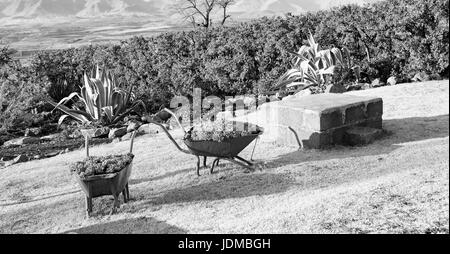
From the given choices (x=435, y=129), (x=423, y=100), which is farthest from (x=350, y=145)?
(x=423, y=100)

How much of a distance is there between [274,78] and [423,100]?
2820mm

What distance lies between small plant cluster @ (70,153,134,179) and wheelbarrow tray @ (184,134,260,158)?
1.95ft

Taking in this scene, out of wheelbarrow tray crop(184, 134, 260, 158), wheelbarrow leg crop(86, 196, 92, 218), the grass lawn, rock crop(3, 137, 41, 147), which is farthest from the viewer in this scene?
rock crop(3, 137, 41, 147)

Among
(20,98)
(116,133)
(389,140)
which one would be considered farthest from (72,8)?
(389,140)

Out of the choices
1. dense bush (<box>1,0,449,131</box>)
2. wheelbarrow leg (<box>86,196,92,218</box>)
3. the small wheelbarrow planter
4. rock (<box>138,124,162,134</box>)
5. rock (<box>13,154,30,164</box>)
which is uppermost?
dense bush (<box>1,0,449,131</box>)

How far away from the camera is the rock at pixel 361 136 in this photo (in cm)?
519

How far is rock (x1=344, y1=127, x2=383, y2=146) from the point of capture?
204 inches

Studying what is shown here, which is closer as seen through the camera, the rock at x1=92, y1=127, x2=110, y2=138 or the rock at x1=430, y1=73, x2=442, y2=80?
the rock at x1=92, y1=127, x2=110, y2=138

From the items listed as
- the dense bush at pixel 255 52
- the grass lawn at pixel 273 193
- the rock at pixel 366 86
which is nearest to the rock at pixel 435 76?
the dense bush at pixel 255 52

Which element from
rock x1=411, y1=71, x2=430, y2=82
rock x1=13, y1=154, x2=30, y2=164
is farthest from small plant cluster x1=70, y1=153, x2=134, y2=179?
rock x1=411, y1=71, x2=430, y2=82

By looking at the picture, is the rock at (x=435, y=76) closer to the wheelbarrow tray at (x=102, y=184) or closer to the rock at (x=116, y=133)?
the rock at (x=116, y=133)

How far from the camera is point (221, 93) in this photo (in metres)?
9.56

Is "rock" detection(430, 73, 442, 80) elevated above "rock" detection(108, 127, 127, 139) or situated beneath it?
elevated above

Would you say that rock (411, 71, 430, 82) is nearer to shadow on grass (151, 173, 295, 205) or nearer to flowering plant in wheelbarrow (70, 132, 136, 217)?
shadow on grass (151, 173, 295, 205)
